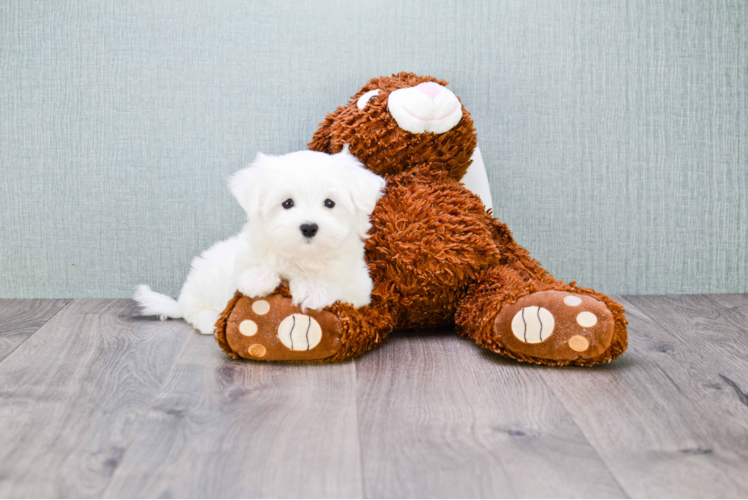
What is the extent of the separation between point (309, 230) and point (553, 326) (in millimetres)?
546

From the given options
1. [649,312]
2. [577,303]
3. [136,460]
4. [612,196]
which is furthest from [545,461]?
[612,196]

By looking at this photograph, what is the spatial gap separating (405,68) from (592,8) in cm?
58

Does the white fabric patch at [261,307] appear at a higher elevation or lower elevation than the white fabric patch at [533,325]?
higher

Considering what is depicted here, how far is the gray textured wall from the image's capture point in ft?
5.92

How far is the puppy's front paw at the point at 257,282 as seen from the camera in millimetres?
1315

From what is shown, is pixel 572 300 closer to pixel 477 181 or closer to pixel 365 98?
pixel 477 181

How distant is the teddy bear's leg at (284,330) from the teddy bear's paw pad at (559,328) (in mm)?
342

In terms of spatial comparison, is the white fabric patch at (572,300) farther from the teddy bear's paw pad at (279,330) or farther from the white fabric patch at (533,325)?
the teddy bear's paw pad at (279,330)

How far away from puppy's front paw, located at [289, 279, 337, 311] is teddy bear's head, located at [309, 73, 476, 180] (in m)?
0.41

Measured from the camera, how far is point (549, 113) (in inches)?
74.3

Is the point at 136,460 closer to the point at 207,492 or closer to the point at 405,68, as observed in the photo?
the point at 207,492

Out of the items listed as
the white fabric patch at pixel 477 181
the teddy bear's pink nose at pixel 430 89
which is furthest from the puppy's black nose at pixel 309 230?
the white fabric patch at pixel 477 181

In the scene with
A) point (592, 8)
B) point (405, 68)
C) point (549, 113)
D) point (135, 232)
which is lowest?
point (135, 232)

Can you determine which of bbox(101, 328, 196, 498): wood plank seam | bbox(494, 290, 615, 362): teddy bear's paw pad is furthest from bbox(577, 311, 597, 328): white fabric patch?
bbox(101, 328, 196, 498): wood plank seam
